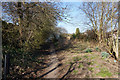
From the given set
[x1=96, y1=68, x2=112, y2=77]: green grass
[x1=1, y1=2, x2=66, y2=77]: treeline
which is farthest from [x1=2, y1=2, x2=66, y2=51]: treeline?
[x1=96, y1=68, x2=112, y2=77]: green grass

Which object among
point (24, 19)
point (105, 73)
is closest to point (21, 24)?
point (24, 19)

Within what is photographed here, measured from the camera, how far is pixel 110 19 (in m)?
4.16

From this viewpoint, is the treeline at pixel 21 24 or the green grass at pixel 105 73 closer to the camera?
the green grass at pixel 105 73

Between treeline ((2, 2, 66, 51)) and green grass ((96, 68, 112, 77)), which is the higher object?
treeline ((2, 2, 66, 51))

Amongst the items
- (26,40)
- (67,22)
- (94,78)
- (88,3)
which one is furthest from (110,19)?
(26,40)

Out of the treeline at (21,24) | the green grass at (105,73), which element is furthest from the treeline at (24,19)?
the green grass at (105,73)

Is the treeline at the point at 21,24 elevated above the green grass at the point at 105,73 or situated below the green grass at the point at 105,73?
above

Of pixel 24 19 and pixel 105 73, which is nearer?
pixel 105 73

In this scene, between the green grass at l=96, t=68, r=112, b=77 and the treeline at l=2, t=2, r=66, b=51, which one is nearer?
the green grass at l=96, t=68, r=112, b=77

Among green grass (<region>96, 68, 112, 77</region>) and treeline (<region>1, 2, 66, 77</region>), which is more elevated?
treeline (<region>1, 2, 66, 77</region>)

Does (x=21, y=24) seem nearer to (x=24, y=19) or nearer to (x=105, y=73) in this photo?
(x=24, y=19)

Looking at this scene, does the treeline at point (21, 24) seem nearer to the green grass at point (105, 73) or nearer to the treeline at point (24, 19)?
the treeline at point (24, 19)

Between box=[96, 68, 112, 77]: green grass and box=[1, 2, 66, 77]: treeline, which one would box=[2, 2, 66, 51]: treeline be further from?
box=[96, 68, 112, 77]: green grass

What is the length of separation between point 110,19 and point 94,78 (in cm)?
272
